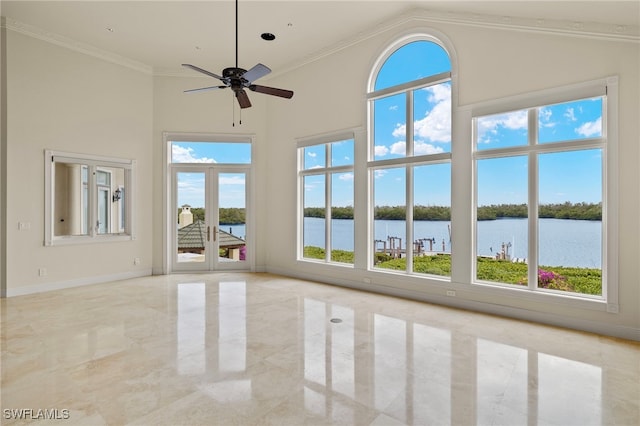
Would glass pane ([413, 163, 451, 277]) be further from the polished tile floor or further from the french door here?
the french door

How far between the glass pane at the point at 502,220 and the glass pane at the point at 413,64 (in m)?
1.74

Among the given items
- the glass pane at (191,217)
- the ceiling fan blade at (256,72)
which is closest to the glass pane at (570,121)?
the ceiling fan blade at (256,72)

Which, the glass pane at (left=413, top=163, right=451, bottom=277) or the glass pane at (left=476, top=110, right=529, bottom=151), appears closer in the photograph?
the glass pane at (left=476, top=110, right=529, bottom=151)

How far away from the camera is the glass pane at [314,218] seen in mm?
7051

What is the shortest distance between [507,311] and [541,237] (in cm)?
110

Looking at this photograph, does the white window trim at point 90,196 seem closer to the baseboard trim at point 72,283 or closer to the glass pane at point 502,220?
the baseboard trim at point 72,283

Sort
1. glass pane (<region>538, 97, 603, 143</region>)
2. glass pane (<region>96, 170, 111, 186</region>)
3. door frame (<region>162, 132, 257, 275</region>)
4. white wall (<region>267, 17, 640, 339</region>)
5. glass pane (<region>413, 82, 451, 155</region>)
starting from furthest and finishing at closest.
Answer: door frame (<region>162, 132, 257, 275</region>) → glass pane (<region>96, 170, 111, 186</region>) → glass pane (<region>413, 82, 451, 155</region>) → glass pane (<region>538, 97, 603, 143</region>) → white wall (<region>267, 17, 640, 339</region>)

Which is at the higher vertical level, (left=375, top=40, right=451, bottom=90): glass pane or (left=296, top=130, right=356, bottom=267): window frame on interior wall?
(left=375, top=40, right=451, bottom=90): glass pane

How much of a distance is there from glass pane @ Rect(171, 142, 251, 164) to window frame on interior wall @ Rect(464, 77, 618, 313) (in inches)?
195

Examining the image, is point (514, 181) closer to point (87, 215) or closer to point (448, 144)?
point (448, 144)

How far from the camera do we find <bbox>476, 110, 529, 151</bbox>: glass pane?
15.2 ft

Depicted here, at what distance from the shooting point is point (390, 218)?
6016 millimetres

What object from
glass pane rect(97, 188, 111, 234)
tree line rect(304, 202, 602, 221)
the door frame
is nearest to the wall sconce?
glass pane rect(97, 188, 111, 234)

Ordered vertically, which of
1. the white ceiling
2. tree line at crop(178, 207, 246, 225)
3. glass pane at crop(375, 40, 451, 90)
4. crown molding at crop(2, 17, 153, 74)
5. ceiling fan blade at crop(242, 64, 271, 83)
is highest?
the white ceiling
